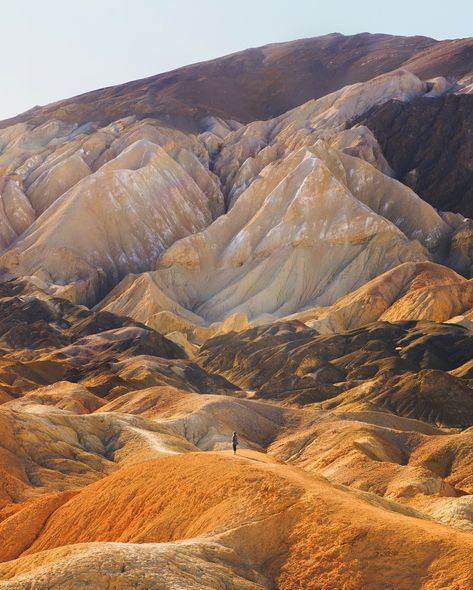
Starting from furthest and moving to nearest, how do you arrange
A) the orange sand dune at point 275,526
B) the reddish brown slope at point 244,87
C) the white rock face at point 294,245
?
the reddish brown slope at point 244,87, the white rock face at point 294,245, the orange sand dune at point 275,526

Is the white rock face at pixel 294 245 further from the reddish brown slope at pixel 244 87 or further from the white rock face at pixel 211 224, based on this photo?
the reddish brown slope at pixel 244 87

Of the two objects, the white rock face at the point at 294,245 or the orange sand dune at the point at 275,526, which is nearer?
the orange sand dune at the point at 275,526

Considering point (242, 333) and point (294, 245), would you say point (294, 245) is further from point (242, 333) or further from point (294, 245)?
point (242, 333)

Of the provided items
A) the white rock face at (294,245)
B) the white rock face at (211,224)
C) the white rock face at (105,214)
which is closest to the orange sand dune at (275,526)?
the white rock face at (211,224)

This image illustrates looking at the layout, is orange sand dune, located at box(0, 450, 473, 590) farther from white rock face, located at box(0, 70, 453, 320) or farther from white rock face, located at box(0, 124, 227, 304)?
white rock face, located at box(0, 124, 227, 304)

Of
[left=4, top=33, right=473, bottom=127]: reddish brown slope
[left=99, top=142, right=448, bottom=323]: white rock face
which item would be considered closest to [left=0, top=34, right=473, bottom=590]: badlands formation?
[left=99, top=142, right=448, bottom=323]: white rock face

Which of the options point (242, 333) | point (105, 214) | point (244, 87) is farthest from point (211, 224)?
point (244, 87)

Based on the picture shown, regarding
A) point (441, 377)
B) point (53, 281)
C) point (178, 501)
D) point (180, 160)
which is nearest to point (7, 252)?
point (53, 281)

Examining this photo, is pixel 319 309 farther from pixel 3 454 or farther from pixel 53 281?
pixel 3 454
